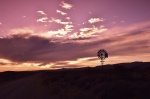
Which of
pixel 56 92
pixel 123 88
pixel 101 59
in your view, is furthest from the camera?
pixel 101 59

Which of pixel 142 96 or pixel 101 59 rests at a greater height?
pixel 101 59

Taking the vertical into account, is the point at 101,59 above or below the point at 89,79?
above

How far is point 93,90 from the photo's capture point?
2156cm

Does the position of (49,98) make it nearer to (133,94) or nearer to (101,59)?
(133,94)

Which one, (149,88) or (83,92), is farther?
(83,92)

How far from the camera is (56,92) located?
939 inches

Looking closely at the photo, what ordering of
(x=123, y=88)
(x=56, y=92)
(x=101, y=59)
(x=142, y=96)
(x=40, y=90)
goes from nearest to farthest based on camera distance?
(x=142, y=96) → (x=123, y=88) → (x=56, y=92) → (x=40, y=90) → (x=101, y=59)

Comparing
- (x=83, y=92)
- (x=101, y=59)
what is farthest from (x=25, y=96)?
(x=101, y=59)

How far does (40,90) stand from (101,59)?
44727mm

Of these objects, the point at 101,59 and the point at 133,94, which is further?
the point at 101,59

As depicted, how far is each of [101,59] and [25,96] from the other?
46.9 meters

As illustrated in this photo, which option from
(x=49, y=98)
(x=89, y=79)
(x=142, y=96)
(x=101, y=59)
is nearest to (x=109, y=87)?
(x=142, y=96)

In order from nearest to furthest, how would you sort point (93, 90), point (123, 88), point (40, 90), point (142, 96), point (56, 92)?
1. point (142, 96)
2. point (123, 88)
3. point (93, 90)
4. point (56, 92)
5. point (40, 90)

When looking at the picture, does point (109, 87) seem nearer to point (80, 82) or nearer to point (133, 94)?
point (133, 94)
